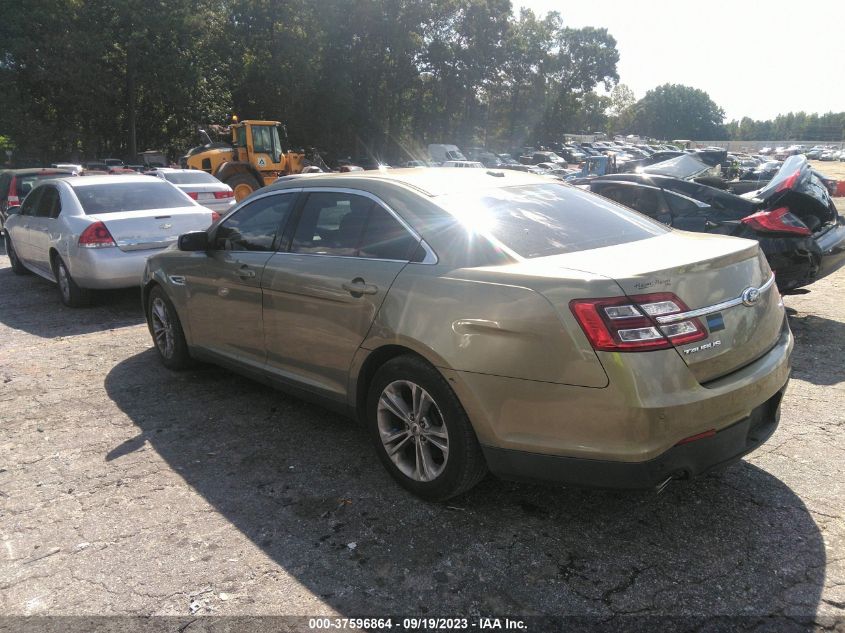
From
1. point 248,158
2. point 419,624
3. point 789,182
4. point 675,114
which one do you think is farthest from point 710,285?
point 675,114

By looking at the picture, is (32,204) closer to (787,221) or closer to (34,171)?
(34,171)

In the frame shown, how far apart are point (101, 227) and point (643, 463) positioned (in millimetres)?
6712

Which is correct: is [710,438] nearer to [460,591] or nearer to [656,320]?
[656,320]

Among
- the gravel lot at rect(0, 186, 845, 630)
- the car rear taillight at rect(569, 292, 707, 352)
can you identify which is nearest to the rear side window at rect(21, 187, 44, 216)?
the gravel lot at rect(0, 186, 845, 630)

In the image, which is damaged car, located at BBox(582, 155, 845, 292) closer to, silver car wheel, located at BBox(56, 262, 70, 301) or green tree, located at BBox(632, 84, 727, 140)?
silver car wheel, located at BBox(56, 262, 70, 301)

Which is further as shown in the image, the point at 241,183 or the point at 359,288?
the point at 241,183

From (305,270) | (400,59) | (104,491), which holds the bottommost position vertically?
(104,491)

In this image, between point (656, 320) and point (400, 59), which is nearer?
point (656, 320)

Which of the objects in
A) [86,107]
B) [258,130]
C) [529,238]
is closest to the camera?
[529,238]

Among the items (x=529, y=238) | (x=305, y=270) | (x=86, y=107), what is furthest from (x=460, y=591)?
(x=86, y=107)

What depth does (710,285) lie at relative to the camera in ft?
8.99

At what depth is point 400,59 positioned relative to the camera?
155 feet

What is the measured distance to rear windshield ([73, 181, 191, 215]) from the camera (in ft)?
25.5

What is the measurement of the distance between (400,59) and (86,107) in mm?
23300
